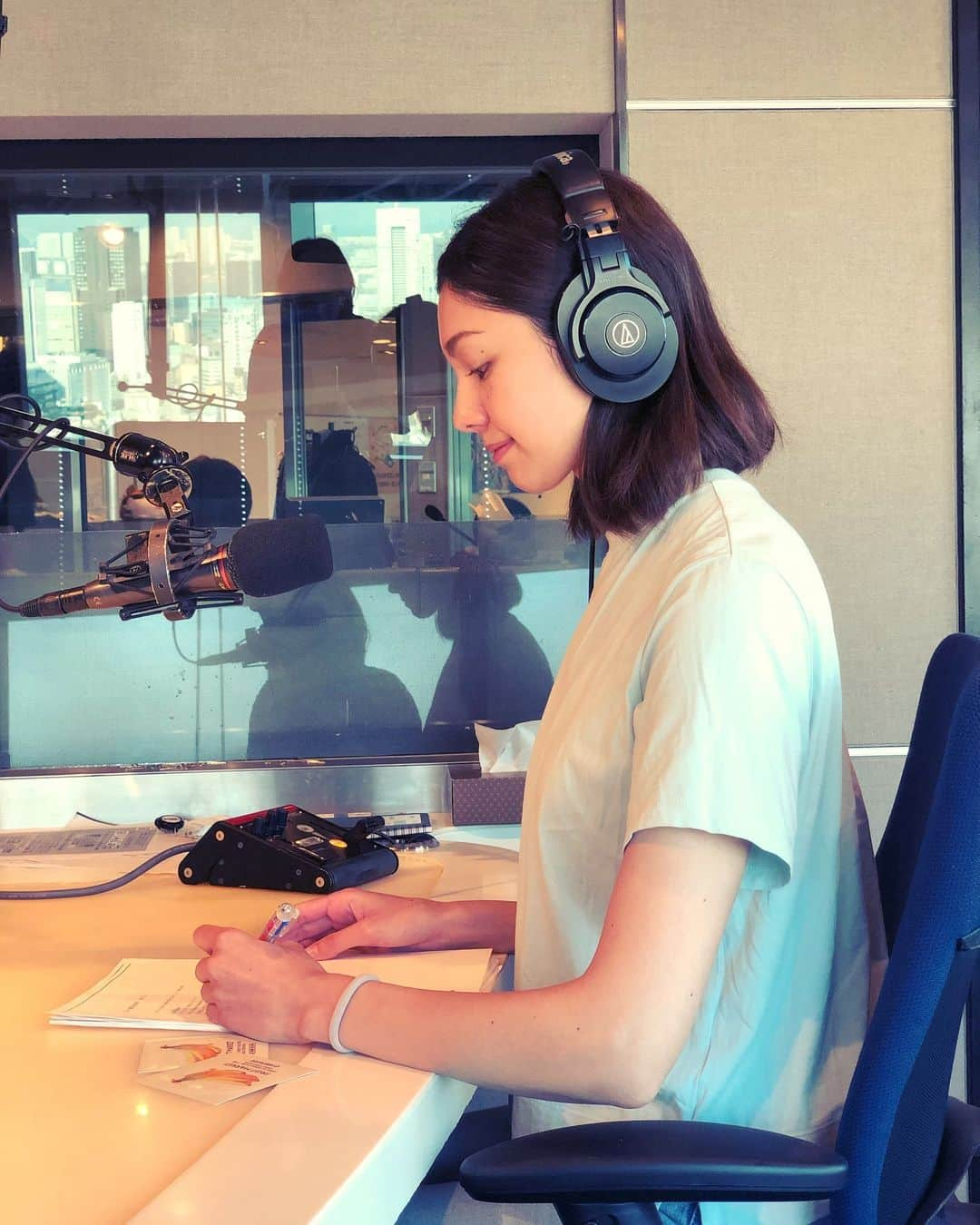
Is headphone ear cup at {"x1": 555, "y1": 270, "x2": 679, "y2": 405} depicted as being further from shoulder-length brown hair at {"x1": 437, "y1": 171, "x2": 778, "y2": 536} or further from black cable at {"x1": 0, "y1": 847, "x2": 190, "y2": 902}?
black cable at {"x1": 0, "y1": 847, "x2": 190, "y2": 902}

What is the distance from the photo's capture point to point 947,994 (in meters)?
0.89

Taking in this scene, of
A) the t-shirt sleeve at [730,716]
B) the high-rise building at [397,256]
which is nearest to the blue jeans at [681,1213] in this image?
the t-shirt sleeve at [730,716]

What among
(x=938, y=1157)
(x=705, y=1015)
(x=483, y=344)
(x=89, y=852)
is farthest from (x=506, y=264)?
(x=89, y=852)

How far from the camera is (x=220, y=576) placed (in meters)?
1.36

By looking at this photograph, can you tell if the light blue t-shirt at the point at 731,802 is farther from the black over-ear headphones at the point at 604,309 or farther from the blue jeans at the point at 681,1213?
the black over-ear headphones at the point at 604,309

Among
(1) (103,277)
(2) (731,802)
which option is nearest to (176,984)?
(2) (731,802)

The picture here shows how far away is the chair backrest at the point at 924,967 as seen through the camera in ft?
2.82

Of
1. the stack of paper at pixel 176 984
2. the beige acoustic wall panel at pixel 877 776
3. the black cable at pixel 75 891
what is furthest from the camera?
the beige acoustic wall panel at pixel 877 776

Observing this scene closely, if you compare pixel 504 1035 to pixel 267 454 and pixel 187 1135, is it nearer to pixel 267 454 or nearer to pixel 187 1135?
pixel 187 1135

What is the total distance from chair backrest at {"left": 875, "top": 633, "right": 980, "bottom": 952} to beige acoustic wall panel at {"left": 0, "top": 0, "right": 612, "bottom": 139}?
1.35 meters

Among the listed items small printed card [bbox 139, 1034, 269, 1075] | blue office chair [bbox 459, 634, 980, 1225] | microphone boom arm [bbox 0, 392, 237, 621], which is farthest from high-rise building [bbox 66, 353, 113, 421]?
blue office chair [bbox 459, 634, 980, 1225]

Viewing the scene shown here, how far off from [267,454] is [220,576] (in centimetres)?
96

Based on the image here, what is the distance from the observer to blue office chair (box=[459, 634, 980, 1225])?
2.78 feet

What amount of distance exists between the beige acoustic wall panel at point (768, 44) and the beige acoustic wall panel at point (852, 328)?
0.16ft
